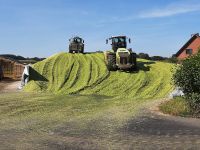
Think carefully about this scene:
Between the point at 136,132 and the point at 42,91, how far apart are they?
1514 centimetres

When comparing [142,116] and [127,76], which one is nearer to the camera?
[142,116]

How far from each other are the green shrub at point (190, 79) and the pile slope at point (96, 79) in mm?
6131

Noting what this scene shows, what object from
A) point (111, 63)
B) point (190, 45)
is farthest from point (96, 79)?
point (190, 45)

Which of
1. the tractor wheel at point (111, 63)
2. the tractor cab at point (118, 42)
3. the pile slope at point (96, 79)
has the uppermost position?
the tractor cab at point (118, 42)

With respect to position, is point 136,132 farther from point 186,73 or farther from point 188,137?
point 186,73

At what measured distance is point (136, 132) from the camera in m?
17.7

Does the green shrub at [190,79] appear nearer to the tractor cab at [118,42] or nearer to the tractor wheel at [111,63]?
the tractor wheel at [111,63]

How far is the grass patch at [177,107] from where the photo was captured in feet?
71.3

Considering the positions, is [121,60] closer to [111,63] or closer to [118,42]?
[111,63]

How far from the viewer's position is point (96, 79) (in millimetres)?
35625

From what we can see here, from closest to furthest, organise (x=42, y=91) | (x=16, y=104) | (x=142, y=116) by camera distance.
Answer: (x=142, y=116)
(x=16, y=104)
(x=42, y=91)

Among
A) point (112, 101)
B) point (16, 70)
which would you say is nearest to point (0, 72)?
point (16, 70)

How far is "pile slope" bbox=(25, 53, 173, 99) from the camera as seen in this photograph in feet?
104

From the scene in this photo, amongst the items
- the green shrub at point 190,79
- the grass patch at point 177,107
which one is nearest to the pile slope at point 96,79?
the grass patch at point 177,107
